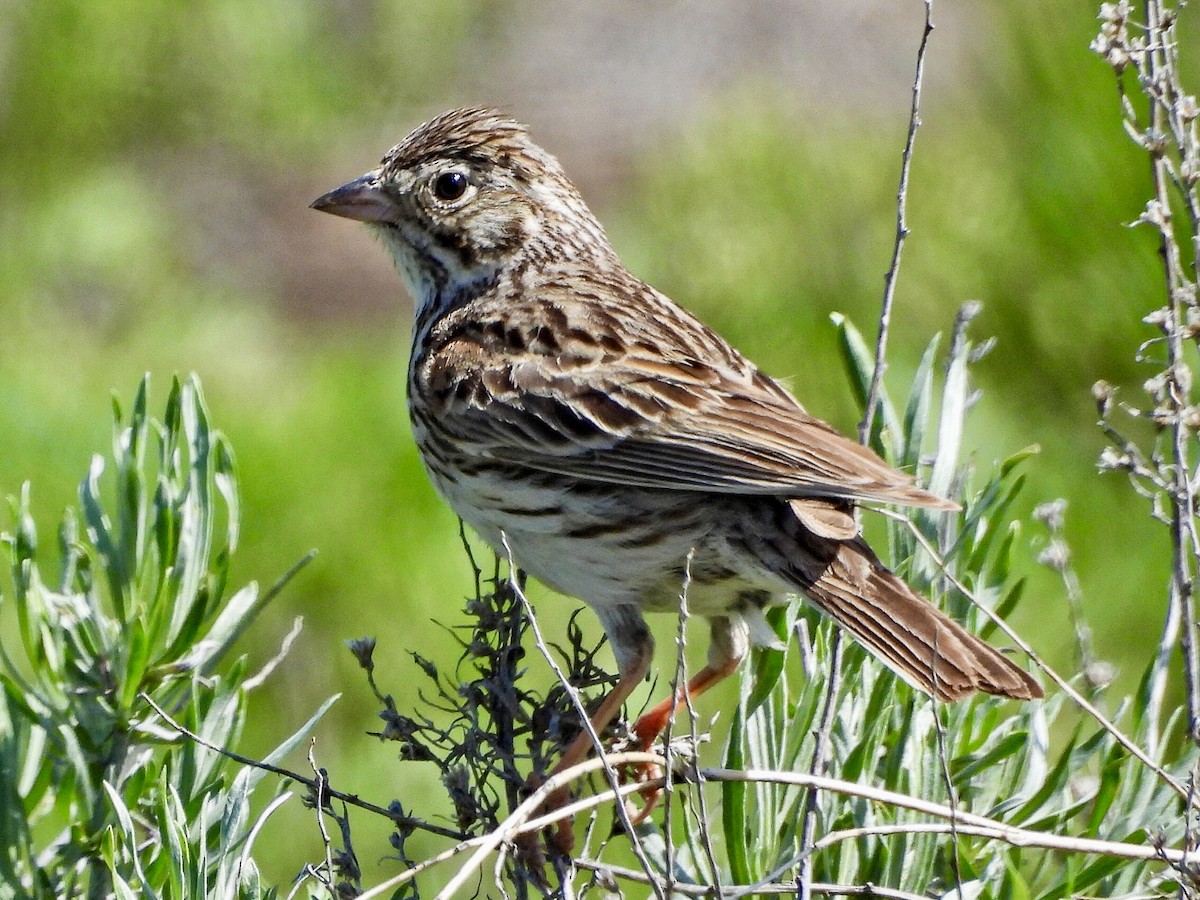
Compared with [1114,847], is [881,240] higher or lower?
higher

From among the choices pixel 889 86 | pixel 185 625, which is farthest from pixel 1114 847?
pixel 889 86

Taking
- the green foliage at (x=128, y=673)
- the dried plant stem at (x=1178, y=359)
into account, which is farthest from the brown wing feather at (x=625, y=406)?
the green foliage at (x=128, y=673)

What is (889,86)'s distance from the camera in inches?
496

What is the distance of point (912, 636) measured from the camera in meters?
2.38

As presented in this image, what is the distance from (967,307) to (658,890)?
88 centimetres

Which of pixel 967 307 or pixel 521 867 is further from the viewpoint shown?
pixel 967 307

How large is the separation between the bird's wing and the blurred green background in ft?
1.57

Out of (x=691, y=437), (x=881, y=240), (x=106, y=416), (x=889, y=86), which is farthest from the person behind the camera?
(x=889, y=86)

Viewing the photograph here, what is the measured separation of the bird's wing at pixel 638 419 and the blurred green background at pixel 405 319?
478 mm

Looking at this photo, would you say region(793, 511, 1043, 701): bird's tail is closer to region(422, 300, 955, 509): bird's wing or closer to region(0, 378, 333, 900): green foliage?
region(422, 300, 955, 509): bird's wing

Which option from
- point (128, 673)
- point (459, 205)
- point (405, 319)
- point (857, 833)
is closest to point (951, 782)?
point (857, 833)

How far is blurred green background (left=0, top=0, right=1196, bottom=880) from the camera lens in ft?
10.4

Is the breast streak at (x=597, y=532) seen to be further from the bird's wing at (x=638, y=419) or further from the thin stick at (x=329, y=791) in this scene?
the thin stick at (x=329, y=791)

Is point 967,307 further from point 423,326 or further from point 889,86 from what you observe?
point 889,86
